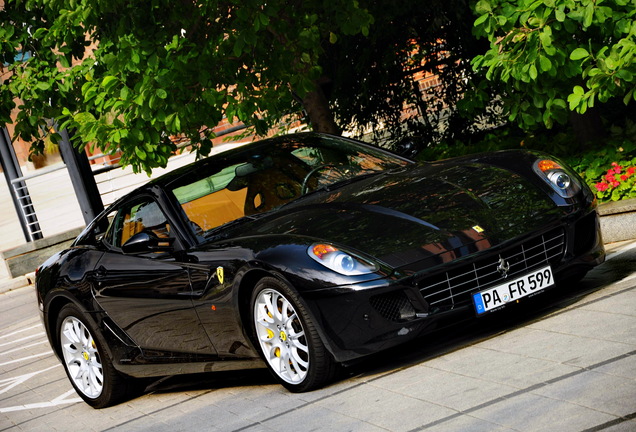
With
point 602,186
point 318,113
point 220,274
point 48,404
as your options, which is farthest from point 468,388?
point 318,113

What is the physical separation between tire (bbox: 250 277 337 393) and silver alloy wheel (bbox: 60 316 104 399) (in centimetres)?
196

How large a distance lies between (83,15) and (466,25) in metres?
4.98

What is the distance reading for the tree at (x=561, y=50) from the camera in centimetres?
783

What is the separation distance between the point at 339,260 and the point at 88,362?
9.20 feet

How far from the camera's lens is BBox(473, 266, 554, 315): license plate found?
5.54m

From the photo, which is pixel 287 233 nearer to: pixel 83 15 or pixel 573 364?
pixel 573 364

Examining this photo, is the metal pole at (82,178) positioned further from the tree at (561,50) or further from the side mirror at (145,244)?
the side mirror at (145,244)

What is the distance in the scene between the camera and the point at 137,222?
23.3 ft

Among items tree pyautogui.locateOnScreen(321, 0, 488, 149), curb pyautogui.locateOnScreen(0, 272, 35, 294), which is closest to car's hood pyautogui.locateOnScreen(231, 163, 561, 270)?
tree pyautogui.locateOnScreen(321, 0, 488, 149)

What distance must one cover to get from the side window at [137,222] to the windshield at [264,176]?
0.61ft

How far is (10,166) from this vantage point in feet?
62.0

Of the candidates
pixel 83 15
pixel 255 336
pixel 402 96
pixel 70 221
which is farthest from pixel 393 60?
pixel 70 221

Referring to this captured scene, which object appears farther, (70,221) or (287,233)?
(70,221)

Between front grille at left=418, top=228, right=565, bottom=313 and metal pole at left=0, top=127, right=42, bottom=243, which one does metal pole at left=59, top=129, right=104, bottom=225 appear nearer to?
metal pole at left=0, top=127, right=42, bottom=243
